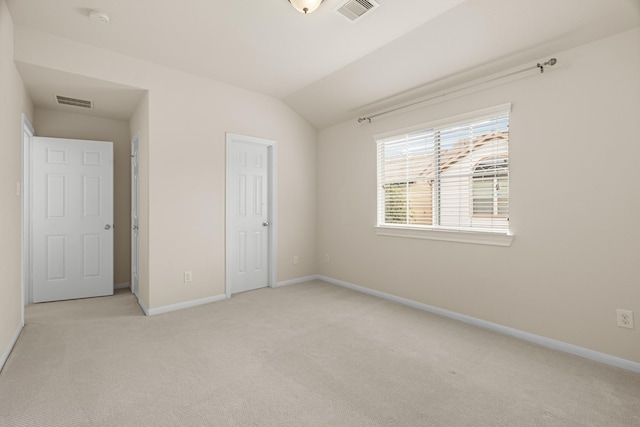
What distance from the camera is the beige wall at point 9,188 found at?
2.37 metres

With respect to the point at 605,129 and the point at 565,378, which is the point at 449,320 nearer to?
the point at 565,378

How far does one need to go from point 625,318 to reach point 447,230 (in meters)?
1.49

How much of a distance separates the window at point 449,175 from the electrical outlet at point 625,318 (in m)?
0.99

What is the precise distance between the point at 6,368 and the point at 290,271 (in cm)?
312

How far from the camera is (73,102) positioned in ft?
12.6

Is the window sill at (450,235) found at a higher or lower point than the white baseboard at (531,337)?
higher

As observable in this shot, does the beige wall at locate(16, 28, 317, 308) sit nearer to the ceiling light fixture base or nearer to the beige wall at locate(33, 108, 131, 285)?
the beige wall at locate(33, 108, 131, 285)

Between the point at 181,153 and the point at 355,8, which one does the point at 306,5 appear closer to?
the point at 355,8

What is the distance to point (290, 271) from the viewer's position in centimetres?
480

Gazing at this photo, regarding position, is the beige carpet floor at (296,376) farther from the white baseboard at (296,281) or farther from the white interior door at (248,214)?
the white baseboard at (296,281)

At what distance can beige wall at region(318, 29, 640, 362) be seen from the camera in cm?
230

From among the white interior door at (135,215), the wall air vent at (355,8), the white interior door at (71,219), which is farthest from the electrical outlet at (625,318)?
the white interior door at (71,219)

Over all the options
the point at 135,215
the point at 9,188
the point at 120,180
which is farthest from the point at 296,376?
the point at 120,180

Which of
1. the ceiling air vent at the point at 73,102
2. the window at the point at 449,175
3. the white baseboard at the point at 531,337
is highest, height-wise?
the ceiling air vent at the point at 73,102
